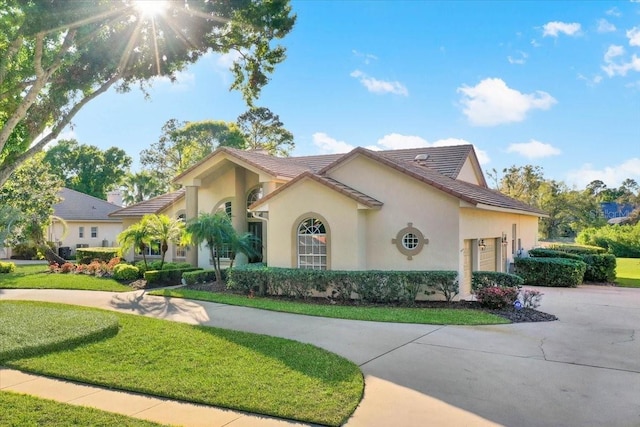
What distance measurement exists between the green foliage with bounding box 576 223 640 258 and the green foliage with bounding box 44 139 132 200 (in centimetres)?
5758

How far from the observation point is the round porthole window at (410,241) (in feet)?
48.2

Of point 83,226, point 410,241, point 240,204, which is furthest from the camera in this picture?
point 83,226

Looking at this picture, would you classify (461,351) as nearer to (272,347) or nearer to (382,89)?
(272,347)

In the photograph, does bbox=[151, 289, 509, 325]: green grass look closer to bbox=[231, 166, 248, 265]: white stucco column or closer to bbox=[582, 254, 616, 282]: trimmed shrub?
bbox=[231, 166, 248, 265]: white stucco column

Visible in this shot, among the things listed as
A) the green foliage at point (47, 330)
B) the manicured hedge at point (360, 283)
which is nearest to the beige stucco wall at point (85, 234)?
the manicured hedge at point (360, 283)

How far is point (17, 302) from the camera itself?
44.4 feet

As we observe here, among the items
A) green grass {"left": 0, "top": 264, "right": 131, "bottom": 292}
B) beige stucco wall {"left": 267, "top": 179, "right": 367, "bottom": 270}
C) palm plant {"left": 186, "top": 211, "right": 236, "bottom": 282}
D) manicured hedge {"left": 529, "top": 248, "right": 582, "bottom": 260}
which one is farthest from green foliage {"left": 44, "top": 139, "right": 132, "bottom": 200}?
manicured hedge {"left": 529, "top": 248, "right": 582, "bottom": 260}

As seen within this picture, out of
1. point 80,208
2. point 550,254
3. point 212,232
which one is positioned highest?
point 80,208

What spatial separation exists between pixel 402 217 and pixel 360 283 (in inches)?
114

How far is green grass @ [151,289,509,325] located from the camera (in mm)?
10945

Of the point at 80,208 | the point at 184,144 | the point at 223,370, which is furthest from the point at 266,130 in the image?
the point at 223,370

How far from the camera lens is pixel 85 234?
37.6 meters

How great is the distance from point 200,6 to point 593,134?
30.9 m

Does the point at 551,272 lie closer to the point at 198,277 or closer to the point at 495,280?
the point at 495,280
